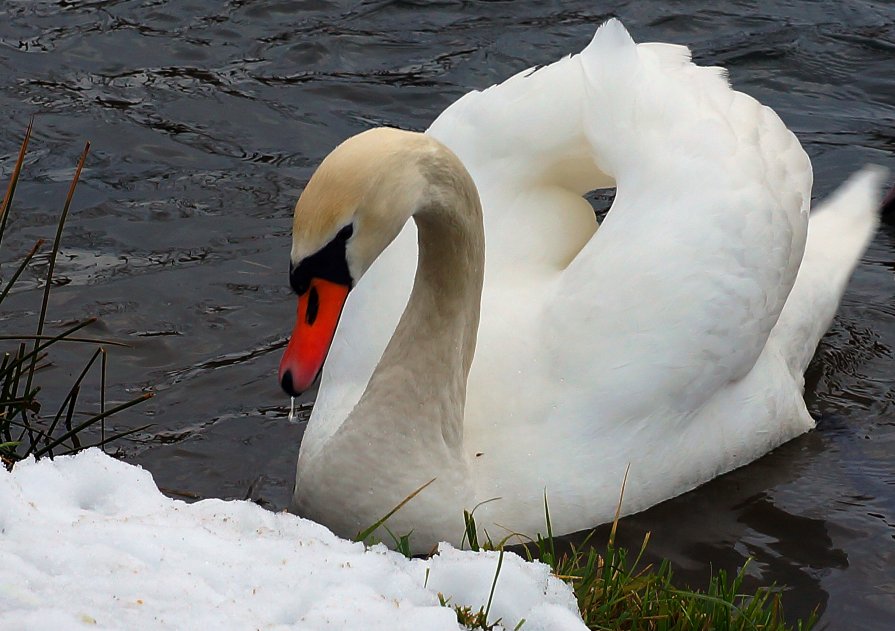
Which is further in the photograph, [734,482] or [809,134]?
[809,134]

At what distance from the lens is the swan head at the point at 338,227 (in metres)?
3.94

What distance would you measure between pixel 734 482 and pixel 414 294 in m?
1.54

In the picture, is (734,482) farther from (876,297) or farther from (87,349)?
(87,349)

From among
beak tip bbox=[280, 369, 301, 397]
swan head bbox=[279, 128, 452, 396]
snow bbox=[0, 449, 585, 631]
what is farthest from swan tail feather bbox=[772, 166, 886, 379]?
snow bbox=[0, 449, 585, 631]

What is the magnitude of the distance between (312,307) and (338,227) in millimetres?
252

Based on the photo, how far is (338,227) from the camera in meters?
3.98

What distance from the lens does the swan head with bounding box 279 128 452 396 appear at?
3.94 meters

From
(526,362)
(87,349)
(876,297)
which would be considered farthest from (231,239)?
(876,297)

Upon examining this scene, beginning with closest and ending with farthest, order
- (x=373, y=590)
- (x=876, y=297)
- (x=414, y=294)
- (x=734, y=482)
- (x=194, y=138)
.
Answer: (x=373, y=590), (x=414, y=294), (x=734, y=482), (x=876, y=297), (x=194, y=138)

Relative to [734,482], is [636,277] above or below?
above

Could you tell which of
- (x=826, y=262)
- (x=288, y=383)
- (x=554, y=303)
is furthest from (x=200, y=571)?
(x=826, y=262)

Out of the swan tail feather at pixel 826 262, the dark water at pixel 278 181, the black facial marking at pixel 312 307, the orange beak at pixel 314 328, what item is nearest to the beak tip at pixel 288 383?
the orange beak at pixel 314 328

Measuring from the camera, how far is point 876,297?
6949 millimetres

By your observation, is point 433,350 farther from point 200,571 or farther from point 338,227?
point 200,571
